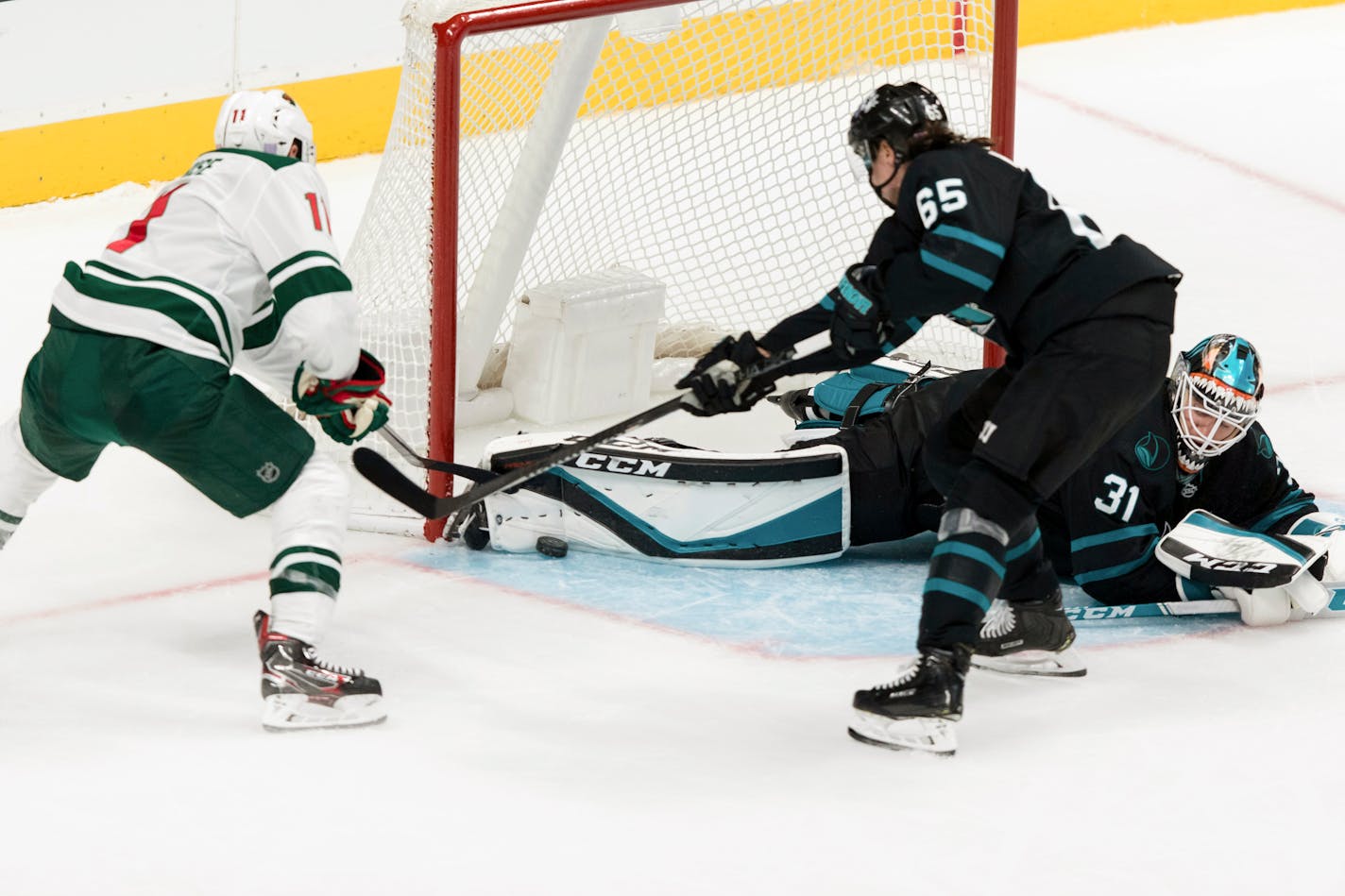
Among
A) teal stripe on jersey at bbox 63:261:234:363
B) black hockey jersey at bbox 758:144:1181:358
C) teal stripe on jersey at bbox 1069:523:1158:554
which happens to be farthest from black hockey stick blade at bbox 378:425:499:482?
teal stripe on jersey at bbox 1069:523:1158:554

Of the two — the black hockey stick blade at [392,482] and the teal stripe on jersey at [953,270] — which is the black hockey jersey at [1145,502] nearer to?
the teal stripe on jersey at [953,270]

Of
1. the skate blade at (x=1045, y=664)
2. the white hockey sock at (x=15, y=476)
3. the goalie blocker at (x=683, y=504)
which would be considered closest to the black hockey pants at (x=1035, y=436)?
the skate blade at (x=1045, y=664)

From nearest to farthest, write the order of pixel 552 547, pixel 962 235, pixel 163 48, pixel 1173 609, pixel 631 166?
pixel 962 235
pixel 1173 609
pixel 552 547
pixel 631 166
pixel 163 48

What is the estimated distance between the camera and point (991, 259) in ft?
9.24

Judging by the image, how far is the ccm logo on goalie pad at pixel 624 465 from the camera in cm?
369

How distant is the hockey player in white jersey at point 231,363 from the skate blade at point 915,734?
2.52ft

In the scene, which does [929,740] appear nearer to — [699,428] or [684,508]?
[684,508]

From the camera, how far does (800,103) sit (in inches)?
181

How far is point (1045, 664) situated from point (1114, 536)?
32 cm

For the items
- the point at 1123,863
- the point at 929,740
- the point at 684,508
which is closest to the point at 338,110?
the point at 684,508

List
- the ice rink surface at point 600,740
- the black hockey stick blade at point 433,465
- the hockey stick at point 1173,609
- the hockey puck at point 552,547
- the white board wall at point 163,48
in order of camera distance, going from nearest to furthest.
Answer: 1. the ice rink surface at point 600,740
2. the hockey stick at point 1173,609
3. the black hockey stick blade at point 433,465
4. the hockey puck at point 552,547
5. the white board wall at point 163,48

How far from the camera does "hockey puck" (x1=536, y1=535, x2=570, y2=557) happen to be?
3.75m

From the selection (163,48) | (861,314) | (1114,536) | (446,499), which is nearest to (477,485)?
(446,499)

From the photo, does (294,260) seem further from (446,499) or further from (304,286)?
(446,499)
